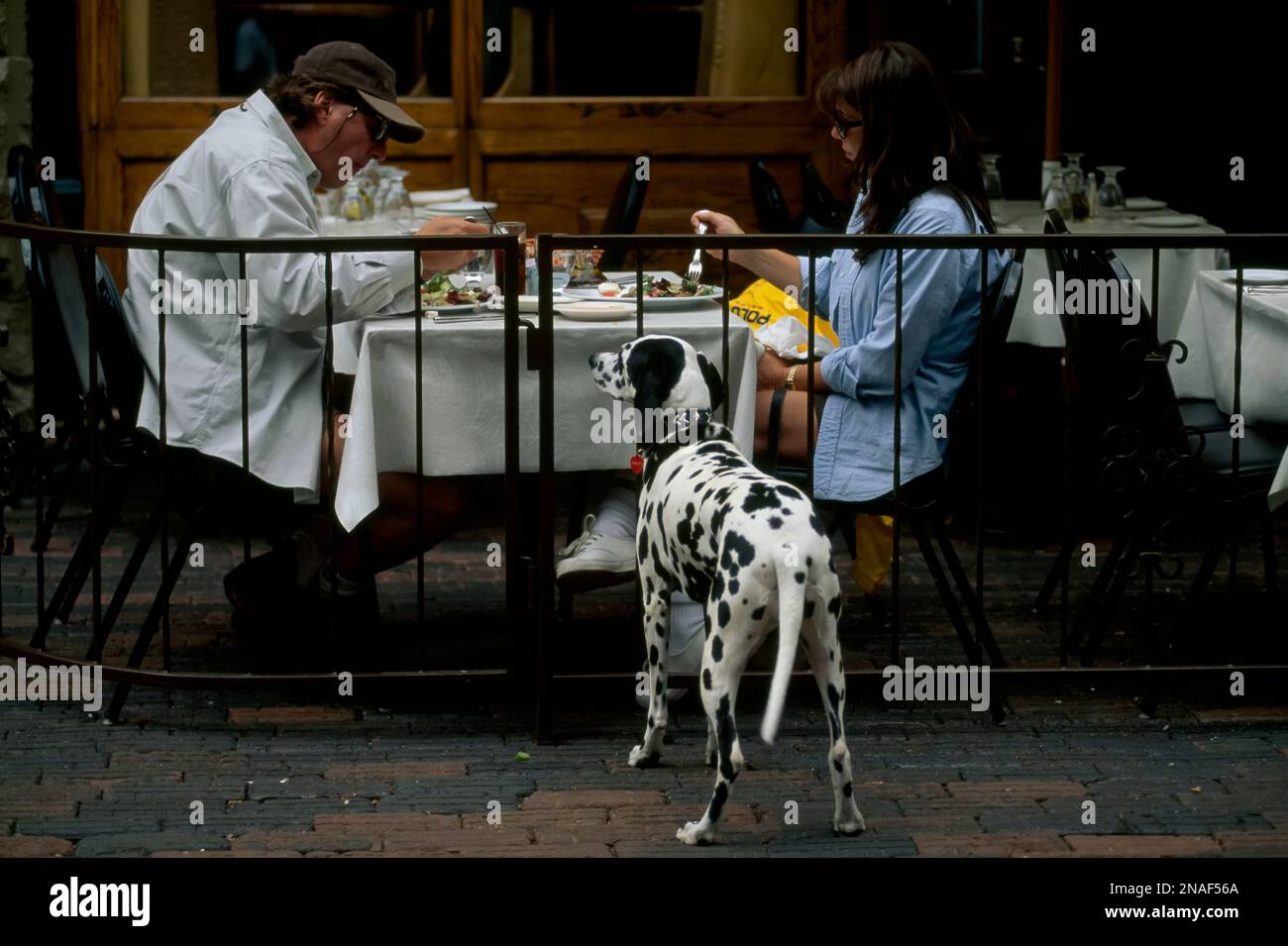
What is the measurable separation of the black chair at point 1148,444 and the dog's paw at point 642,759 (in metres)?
1.41

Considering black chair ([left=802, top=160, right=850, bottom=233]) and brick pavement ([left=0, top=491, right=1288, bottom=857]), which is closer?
brick pavement ([left=0, top=491, right=1288, bottom=857])

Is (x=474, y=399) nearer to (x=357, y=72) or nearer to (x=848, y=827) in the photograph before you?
(x=357, y=72)

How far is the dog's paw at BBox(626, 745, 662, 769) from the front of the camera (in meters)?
4.63

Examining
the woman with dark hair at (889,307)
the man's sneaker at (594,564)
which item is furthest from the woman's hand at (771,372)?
the man's sneaker at (594,564)

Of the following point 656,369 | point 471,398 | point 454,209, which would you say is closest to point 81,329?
point 471,398

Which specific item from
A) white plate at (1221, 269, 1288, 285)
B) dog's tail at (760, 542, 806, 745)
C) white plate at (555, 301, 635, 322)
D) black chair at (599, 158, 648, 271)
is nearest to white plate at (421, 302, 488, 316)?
white plate at (555, 301, 635, 322)

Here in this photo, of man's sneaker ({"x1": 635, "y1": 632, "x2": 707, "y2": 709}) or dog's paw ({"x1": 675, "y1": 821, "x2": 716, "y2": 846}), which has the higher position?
man's sneaker ({"x1": 635, "y1": 632, "x2": 707, "y2": 709})

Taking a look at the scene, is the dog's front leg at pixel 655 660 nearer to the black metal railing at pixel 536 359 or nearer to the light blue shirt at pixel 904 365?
the black metal railing at pixel 536 359

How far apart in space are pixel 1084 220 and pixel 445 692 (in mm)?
3639

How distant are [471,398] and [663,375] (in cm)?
74

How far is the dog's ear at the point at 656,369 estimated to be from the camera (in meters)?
4.43

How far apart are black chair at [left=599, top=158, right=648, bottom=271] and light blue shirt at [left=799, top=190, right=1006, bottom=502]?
1.98m

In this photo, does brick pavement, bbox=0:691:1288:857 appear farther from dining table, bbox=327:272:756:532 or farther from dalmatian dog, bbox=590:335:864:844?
dining table, bbox=327:272:756:532
